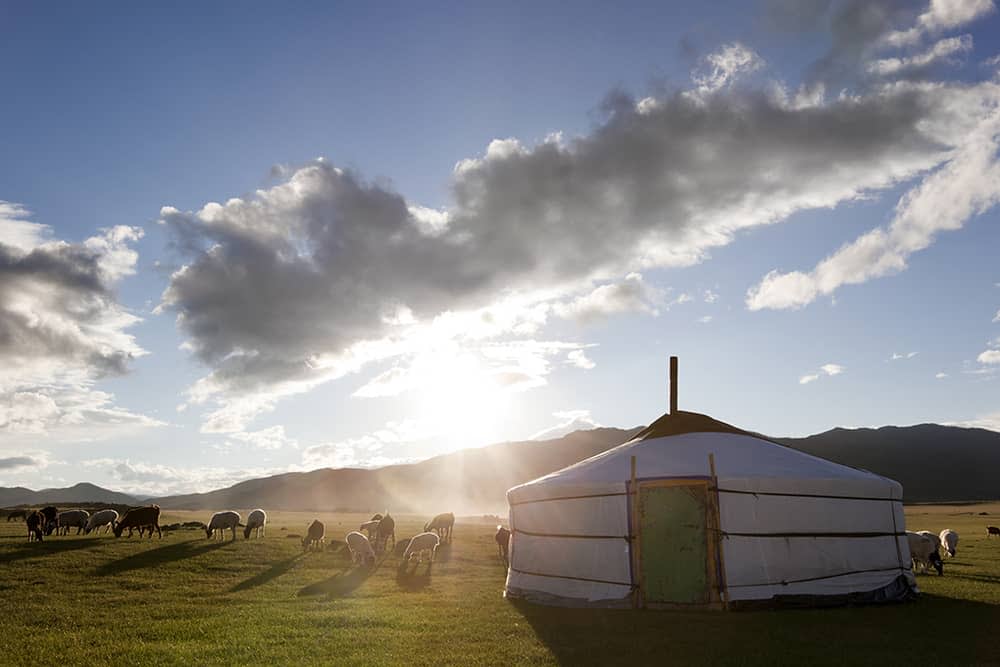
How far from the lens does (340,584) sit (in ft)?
57.9

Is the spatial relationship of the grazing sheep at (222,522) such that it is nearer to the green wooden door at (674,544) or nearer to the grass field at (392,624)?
the grass field at (392,624)

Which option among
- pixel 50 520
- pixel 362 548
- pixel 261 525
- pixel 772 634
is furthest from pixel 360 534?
pixel 772 634

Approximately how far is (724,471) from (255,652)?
8.49 m

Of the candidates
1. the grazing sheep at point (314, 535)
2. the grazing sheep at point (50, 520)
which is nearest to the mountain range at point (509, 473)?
the grazing sheep at point (50, 520)

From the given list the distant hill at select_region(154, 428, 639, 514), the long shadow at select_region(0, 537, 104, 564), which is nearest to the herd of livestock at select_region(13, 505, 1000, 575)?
the long shadow at select_region(0, 537, 104, 564)

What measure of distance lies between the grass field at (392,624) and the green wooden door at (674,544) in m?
0.61

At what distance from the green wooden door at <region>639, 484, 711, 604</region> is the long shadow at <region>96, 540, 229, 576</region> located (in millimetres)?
12572

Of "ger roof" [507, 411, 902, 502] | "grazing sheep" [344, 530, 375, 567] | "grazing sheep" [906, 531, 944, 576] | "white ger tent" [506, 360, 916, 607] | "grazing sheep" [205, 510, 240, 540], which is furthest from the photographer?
"grazing sheep" [205, 510, 240, 540]

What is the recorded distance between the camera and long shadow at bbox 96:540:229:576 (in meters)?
18.2

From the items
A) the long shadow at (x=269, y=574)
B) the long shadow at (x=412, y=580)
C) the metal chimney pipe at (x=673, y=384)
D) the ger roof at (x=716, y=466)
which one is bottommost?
the long shadow at (x=412, y=580)

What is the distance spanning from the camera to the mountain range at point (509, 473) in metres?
141

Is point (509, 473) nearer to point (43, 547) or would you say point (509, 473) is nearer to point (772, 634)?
point (43, 547)

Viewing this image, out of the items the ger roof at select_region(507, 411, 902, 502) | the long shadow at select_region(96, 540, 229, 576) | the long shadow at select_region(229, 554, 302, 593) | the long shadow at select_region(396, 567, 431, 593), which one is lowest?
the long shadow at select_region(396, 567, 431, 593)

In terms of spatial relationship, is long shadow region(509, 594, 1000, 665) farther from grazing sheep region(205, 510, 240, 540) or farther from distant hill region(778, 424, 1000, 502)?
distant hill region(778, 424, 1000, 502)
